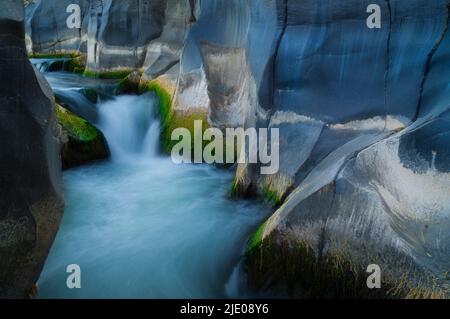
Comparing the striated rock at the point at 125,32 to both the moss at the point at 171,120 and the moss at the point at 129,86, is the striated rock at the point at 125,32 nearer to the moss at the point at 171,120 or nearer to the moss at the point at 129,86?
the moss at the point at 129,86

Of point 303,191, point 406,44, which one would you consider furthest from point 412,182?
point 406,44

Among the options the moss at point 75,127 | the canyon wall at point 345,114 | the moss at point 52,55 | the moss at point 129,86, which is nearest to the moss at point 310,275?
the canyon wall at point 345,114

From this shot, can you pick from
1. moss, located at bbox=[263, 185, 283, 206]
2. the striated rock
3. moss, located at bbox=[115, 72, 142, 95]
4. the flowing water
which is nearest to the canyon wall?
moss, located at bbox=[263, 185, 283, 206]

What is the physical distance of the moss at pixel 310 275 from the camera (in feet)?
11.0

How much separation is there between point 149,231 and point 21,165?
8.82ft

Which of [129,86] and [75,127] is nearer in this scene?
[75,127]

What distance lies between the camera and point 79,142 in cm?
840

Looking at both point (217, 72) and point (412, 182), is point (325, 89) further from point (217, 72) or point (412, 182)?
point (217, 72)

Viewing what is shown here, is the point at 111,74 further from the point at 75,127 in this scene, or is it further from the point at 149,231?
the point at 149,231

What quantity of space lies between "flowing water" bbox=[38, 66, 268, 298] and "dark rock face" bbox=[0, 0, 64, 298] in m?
0.95

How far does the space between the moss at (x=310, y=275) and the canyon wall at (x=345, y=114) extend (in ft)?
0.10

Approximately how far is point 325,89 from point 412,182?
6.34 feet

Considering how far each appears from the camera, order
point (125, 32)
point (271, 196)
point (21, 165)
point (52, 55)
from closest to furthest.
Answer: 1. point (21, 165)
2. point (271, 196)
3. point (125, 32)
4. point (52, 55)

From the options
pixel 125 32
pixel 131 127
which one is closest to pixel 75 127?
pixel 131 127
